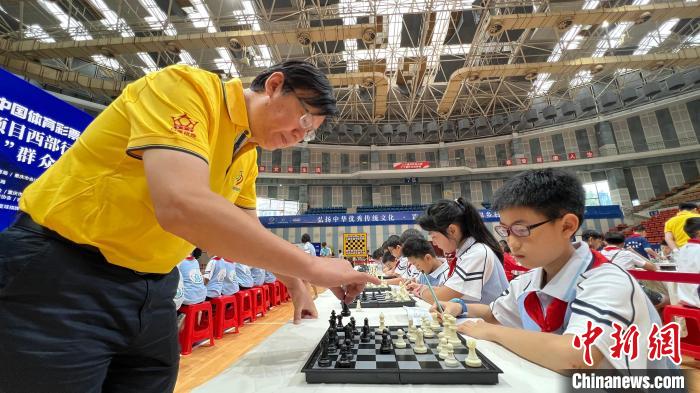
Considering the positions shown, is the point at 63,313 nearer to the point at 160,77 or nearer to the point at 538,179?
the point at 160,77

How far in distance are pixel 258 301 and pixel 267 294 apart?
41cm

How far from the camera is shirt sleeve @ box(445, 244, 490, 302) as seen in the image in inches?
87.7

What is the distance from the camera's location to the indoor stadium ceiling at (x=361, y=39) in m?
9.29

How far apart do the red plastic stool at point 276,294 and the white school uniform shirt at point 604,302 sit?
243 inches

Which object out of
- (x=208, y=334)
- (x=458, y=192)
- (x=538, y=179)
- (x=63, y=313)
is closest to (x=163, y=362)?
(x=63, y=313)

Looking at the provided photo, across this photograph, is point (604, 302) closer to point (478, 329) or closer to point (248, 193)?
point (478, 329)

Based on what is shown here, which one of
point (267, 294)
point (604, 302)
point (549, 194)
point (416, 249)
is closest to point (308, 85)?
point (549, 194)

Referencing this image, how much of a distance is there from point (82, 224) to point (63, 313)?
0.17m

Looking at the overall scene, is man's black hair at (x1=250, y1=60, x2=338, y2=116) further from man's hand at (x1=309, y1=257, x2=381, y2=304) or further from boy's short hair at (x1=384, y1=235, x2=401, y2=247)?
boy's short hair at (x1=384, y1=235, x2=401, y2=247)

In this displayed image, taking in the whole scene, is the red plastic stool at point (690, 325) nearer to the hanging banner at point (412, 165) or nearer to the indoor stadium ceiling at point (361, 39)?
the indoor stadium ceiling at point (361, 39)

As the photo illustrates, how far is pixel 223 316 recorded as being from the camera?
13.8 ft

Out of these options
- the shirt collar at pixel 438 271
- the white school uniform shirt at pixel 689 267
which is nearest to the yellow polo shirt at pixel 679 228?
the white school uniform shirt at pixel 689 267

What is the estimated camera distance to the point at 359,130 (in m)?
20.2

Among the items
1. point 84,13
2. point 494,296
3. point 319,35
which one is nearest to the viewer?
point 494,296
